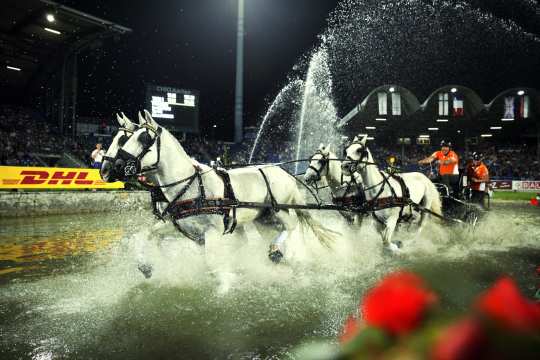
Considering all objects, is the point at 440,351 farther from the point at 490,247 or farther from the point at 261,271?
the point at 490,247

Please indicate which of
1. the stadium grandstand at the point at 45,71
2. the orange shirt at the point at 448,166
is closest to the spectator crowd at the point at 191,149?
the stadium grandstand at the point at 45,71

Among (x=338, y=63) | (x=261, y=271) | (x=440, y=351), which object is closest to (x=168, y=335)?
(x=261, y=271)

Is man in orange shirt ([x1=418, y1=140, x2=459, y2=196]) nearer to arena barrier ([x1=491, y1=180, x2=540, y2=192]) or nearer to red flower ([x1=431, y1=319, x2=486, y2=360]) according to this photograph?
red flower ([x1=431, y1=319, x2=486, y2=360])

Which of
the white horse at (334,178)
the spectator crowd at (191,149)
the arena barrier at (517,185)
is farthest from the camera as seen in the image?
the arena barrier at (517,185)

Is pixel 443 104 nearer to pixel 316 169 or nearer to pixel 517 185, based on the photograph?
pixel 517 185

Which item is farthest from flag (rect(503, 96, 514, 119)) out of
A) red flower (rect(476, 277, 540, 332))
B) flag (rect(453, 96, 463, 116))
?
red flower (rect(476, 277, 540, 332))

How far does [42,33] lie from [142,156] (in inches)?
854

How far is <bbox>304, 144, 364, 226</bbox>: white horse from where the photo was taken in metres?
7.01

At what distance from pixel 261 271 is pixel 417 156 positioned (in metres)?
37.6

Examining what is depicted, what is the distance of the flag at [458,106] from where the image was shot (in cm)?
3012

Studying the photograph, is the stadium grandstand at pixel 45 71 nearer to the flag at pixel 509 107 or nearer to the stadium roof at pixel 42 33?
the stadium roof at pixel 42 33

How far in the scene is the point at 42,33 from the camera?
2136cm

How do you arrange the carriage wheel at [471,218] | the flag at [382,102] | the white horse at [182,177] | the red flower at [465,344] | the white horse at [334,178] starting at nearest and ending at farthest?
the red flower at [465,344] → the white horse at [182,177] → the white horse at [334,178] → the carriage wheel at [471,218] → the flag at [382,102]

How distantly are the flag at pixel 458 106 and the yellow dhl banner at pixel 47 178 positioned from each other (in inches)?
1062
